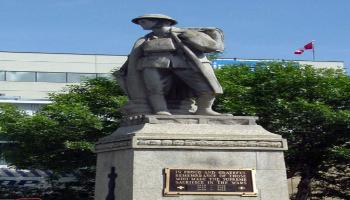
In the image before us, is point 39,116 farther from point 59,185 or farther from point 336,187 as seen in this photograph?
point 336,187

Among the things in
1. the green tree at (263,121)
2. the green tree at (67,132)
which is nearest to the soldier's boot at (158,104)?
the green tree at (263,121)

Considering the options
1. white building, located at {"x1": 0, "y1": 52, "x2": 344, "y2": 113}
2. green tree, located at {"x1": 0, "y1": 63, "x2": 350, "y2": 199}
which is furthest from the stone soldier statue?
white building, located at {"x1": 0, "y1": 52, "x2": 344, "y2": 113}

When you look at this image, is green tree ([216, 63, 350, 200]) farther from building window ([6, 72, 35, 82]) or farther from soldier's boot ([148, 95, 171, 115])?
building window ([6, 72, 35, 82])

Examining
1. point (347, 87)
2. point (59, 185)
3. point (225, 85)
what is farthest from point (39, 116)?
point (347, 87)

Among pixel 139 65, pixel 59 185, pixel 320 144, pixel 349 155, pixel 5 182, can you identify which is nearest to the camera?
pixel 139 65

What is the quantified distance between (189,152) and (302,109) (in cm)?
1590

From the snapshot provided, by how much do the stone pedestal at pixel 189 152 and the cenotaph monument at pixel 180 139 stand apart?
0.02 meters

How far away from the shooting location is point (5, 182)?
40500mm

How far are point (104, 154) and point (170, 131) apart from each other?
5.41ft

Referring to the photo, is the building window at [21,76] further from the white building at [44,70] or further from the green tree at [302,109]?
the green tree at [302,109]

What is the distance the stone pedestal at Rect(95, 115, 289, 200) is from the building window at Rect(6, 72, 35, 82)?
49.8 metres

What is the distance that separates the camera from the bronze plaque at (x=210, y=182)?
1141 cm

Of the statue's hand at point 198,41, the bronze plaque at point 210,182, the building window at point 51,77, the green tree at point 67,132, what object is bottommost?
the bronze plaque at point 210,182

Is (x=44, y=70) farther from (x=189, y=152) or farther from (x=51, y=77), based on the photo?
(x=189, y=152)
